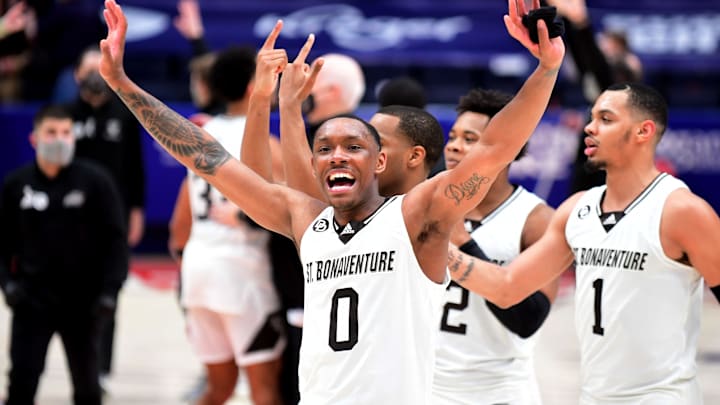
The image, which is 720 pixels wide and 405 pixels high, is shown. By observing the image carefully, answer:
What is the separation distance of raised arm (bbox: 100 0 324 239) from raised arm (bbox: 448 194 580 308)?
0.64 meters

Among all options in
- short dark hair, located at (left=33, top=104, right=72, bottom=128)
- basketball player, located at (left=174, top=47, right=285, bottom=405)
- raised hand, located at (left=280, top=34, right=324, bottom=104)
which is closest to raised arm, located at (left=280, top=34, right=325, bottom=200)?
raised hand, located at (left=280, top=34, right=324, bottom=104)

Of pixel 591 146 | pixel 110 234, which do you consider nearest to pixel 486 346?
pixel 591 146

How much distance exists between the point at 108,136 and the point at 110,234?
5.93ft

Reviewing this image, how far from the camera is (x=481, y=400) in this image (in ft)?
16.0

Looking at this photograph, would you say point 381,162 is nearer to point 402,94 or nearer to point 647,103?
point 647,103

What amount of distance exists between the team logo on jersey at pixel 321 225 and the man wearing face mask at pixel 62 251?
3.17 meters

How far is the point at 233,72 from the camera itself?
21.1 ft

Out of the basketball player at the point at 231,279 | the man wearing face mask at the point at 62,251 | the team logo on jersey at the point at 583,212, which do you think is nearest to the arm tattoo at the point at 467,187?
the team logo on jersey at the point at 583,212

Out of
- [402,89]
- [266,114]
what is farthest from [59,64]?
[266,114]

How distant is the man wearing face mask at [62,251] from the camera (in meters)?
6.98

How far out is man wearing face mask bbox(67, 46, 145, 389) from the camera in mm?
8891

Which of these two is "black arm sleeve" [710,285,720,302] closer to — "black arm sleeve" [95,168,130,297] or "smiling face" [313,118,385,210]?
"smiling face" [313,118,385,210]

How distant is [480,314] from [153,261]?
959cm

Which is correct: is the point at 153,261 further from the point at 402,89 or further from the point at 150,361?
the point at 402,89
